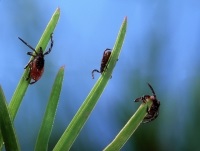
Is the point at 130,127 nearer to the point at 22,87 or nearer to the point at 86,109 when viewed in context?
the point at 86,109

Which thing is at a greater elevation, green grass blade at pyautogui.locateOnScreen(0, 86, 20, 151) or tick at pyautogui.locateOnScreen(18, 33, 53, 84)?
tick at pyautogui.locateOnScreen(18, 33, 53, 84)

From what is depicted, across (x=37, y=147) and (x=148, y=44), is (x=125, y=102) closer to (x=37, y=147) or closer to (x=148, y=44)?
(x=148, y=44)

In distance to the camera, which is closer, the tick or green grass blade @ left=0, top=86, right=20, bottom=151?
green grass blade @ left=0, top=86, right=20, bottom=151

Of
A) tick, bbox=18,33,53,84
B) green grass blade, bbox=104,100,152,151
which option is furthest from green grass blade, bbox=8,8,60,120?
green grass blade, bbox=104,100,152,151

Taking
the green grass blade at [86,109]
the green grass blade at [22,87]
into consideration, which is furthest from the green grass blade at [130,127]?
the green grass blade at [22,87]

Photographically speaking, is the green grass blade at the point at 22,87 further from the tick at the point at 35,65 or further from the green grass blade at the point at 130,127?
the green grass blade at the point at 130,127

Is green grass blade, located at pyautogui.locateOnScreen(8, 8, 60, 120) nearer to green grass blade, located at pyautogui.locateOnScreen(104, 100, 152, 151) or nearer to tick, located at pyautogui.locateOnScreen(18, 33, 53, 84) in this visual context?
tick, located at pyautogui.locateOnScreen(18, 33, 53, 84)

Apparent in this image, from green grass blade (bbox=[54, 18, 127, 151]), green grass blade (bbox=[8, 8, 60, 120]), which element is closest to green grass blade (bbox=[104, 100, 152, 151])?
green grass blade (bbox=[54, 18, 127, 151])
